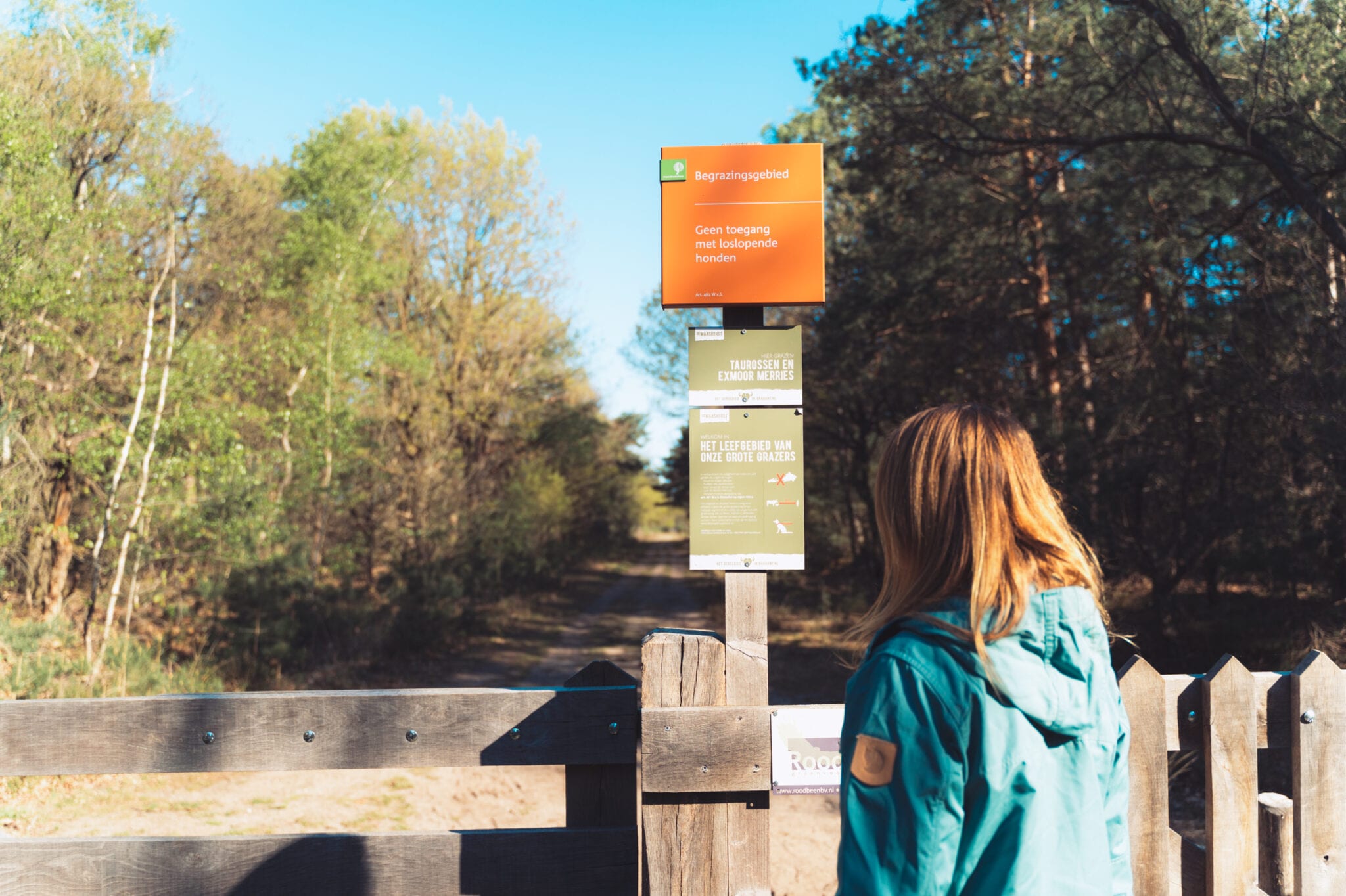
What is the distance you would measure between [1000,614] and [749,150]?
5.80 ft

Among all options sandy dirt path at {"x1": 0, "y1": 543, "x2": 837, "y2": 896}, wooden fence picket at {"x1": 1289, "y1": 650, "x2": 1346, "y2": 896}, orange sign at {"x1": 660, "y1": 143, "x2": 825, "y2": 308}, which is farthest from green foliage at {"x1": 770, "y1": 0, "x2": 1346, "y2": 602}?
orange sign at {"x1": 660, "y1": 143, "x2": 825, "y2": 308}

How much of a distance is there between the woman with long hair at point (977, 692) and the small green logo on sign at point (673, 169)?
56.7 inches

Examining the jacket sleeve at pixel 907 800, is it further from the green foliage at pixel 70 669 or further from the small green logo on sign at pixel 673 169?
the green foliage at pixel 70 669

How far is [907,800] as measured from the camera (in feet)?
4.31

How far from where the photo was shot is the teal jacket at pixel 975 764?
1.31 meters

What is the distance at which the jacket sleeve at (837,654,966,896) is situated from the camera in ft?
4.28

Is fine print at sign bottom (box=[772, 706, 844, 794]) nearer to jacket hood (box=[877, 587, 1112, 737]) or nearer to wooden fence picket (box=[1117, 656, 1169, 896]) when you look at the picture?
wooden fence picket (box=[1117, 656, 1169, 896])

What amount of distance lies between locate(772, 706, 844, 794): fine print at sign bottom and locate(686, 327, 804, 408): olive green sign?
0.89 meters

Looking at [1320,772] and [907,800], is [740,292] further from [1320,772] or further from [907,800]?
[1320,772]

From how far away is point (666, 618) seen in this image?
21.7 meters

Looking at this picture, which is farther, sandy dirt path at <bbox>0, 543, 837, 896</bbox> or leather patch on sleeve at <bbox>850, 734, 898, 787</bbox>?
sandy dirt path at <bbox>0, 543, 837, 896</bbox>

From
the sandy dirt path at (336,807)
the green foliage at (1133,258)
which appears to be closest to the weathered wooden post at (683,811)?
the sandy dirt path at (336,807)

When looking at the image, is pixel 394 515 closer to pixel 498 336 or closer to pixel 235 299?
pixel 235 299

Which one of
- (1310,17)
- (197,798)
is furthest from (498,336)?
(1310,17)
